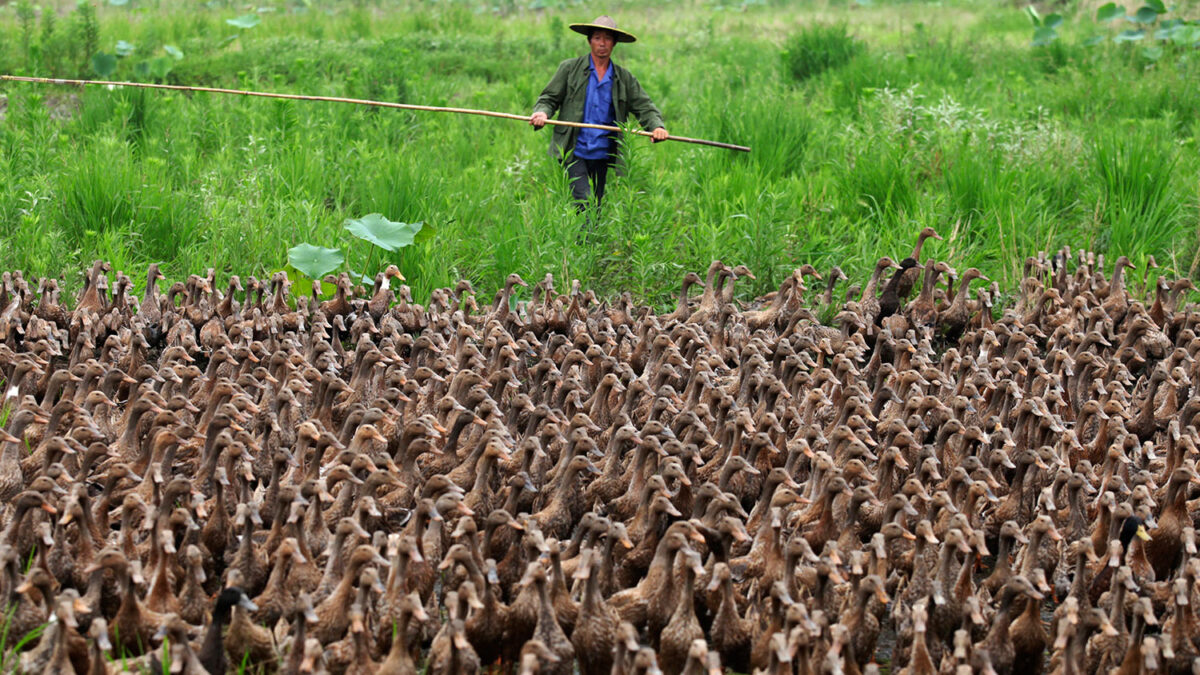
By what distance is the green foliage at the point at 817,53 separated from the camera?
1580cm

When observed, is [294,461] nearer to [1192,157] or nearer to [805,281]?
[805,281]

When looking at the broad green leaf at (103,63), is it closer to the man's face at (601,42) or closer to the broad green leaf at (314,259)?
the broad green leaf at (314,259)

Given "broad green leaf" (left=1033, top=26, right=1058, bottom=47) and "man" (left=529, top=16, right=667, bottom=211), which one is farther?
"broad green leaf" (left=1033, top=26, right=1058, bottom=47)

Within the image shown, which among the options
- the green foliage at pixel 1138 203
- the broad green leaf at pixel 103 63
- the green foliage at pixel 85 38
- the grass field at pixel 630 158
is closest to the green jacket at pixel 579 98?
the grass field at pixel 630 158

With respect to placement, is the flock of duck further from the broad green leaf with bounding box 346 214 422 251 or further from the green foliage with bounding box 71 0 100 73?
the green foliage with bounding box 71 0 100 73

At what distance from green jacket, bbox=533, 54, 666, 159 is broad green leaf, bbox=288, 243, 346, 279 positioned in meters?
2.10

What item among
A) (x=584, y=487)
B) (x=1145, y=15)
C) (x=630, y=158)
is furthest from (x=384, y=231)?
(x=1145, y=15)

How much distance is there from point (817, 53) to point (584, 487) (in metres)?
10.8

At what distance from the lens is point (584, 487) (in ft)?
20.2

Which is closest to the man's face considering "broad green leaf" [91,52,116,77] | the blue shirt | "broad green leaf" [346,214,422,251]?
the blue shirt

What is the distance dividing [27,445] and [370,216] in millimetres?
3240

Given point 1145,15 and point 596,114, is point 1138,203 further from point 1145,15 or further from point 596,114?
point 1145,15

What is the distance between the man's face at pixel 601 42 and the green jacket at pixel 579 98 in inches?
5.8

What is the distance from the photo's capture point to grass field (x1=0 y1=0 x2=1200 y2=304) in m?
9.50
